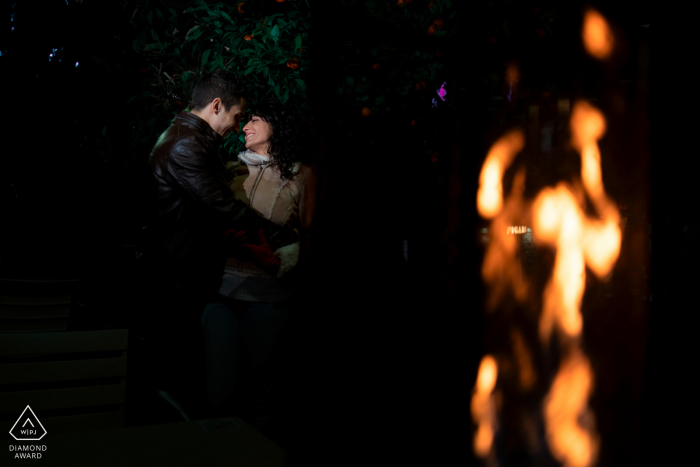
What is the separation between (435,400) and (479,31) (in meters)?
0.63

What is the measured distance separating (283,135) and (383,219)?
798 mm

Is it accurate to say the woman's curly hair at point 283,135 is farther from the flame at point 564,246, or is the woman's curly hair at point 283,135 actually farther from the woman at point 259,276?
the flame at point 564,246

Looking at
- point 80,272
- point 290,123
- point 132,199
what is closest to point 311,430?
point 290,123

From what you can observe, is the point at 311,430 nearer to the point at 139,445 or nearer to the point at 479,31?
the point at 139,445

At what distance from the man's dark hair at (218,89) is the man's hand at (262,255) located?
49 centimetres

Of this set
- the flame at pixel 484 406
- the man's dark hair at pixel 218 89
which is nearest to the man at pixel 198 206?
the man's dark hair at pixel 218 89

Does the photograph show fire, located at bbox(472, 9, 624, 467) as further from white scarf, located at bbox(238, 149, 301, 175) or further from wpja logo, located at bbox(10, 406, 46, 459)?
white scarf, located at bbox(238, 149, 301, 175)

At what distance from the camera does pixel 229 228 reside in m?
1.99

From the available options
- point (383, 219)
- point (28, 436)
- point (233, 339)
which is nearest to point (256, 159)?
point (233, 339)

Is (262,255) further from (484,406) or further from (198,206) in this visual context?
(484,406)

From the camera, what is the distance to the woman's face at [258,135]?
2.14 meters

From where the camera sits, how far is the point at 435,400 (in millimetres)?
1019

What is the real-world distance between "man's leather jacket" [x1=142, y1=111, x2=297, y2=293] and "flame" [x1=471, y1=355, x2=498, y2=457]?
3.88 feet

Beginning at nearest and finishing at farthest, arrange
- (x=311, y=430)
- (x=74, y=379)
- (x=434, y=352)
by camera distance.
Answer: (x=434, y=352) → (x=311, y=430) → (x=74, y=379)
